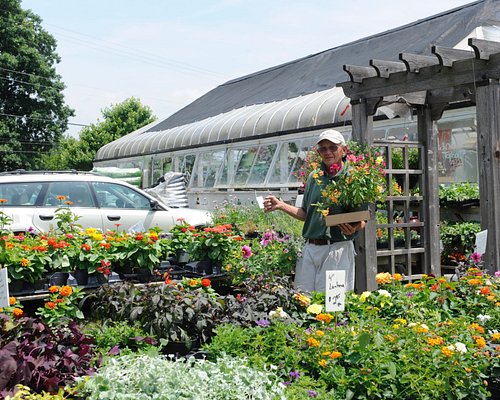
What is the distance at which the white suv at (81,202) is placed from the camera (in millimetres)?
8422

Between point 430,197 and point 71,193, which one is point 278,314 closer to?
point 430,197

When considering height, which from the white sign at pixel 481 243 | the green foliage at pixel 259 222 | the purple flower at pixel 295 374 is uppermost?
the green foliage at pixel 259 222

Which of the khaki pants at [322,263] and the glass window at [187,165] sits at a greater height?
the glass window at [187,165]

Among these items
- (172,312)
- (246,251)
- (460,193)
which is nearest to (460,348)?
(172,312)

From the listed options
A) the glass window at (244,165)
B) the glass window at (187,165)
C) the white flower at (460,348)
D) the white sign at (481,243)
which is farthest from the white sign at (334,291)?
the glass window at (187,165)

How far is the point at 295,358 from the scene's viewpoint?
2.87 metres

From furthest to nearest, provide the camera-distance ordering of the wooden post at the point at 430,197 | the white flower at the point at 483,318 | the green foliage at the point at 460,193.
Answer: the green foliage at the point at 460,193, the wooden post at the point at 430,197, the white flower at the point at 483,318

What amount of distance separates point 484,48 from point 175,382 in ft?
12.4

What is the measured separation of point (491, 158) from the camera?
16.1 feet

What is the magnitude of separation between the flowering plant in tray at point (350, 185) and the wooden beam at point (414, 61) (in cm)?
114

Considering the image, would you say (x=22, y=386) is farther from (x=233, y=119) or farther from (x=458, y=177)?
(x=233, y=119)

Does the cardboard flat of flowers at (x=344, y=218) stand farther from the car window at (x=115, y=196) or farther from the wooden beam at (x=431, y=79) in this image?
the car window at (x=115, y=196)

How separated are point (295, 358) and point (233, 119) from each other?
48.6ft

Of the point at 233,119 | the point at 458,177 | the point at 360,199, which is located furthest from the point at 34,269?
the point at 233,119
